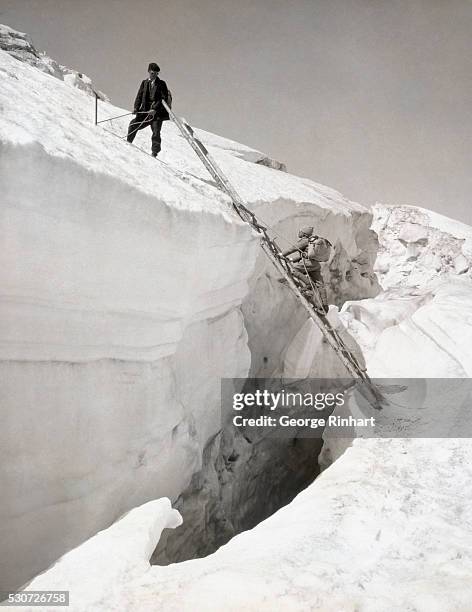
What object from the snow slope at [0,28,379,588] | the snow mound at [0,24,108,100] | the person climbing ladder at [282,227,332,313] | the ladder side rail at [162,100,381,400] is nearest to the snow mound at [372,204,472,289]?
the person climbing ladder at [282,227,332,313]

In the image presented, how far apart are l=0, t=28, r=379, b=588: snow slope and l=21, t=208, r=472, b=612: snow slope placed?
0.30 meters

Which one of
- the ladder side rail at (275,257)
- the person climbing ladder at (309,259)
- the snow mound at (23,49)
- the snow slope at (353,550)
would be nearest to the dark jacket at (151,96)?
the ladder side rail at (275,257)

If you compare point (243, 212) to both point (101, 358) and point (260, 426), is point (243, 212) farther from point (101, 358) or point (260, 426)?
point (260, 426)

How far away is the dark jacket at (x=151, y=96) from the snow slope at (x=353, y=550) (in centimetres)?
289

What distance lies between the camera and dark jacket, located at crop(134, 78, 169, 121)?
12.2 ft

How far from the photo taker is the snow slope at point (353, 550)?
186cm

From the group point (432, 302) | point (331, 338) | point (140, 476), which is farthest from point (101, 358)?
point (432, 302)

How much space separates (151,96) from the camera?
3.72m

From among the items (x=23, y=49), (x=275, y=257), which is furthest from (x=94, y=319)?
(x=23, y=49)

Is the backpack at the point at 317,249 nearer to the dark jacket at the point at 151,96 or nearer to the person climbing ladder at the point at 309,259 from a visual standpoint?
the person climbing ladder at the point at 309,259

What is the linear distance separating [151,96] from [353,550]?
337 centimetres

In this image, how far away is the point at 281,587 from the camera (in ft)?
6.20

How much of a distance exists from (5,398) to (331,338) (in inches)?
105

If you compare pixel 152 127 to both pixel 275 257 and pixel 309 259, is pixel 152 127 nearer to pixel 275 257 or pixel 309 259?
pixel 275 257
